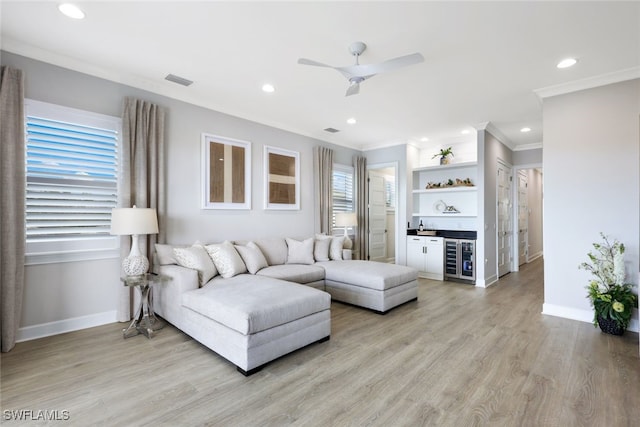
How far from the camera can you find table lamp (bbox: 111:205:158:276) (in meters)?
2.94

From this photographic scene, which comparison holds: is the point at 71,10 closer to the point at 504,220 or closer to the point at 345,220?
the point at 345,220

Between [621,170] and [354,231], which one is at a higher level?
[621,170]

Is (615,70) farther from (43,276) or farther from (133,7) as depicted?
(43,276)

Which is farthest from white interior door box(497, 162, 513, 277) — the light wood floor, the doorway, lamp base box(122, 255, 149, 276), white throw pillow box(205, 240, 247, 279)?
lamp base box(122, 255, 149, 276)

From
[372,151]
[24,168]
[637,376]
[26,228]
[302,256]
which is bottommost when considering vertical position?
[637,376]

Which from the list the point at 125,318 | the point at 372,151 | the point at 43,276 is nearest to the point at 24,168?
the point at 43,276

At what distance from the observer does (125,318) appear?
132 inches

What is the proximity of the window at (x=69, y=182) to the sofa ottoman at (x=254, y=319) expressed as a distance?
1.32 metres

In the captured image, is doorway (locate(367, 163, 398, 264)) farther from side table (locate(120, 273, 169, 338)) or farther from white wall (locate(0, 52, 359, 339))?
side table (locate(120, 273, 169, 338))

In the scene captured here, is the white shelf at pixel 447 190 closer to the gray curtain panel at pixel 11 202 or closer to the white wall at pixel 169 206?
the white wall at pixel 169 206

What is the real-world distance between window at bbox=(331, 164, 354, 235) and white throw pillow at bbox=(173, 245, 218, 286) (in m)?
3.08

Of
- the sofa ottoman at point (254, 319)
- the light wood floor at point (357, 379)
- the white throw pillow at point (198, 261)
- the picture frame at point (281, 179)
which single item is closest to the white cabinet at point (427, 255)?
the light wood floor at point (357, 379)

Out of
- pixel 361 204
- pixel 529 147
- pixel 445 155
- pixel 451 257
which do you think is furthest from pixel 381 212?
pixel 529 147

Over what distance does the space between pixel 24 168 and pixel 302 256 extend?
10.9 feet
